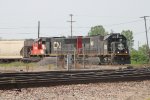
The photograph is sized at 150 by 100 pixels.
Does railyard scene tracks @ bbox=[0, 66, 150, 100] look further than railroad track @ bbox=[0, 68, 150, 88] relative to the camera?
No

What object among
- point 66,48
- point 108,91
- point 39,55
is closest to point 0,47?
point 39,55

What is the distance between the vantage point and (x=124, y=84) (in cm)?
1370

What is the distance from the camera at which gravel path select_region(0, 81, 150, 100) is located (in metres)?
10.5

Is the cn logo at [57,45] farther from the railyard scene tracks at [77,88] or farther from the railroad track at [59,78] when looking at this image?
the railyard scene tracks at [77,88]

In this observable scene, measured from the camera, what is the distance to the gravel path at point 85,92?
10.5 metres

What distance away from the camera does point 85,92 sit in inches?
456

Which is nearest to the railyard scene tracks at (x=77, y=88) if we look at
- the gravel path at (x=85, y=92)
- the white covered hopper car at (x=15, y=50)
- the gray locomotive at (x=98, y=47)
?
the gravel path at (x=85, y=92)

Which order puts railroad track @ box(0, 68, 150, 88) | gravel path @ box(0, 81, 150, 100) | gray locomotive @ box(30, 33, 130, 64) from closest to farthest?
gravel path @ box(0, 81, 150, 100), railroad track @ box(0, 68, 150, 88), gray locomotive @ box(30, 33, 130, 64)

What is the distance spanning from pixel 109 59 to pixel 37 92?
87.0 feet

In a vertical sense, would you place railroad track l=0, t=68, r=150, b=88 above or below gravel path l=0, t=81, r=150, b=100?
above

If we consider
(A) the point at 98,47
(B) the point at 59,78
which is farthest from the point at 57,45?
(B) the point at 59,78

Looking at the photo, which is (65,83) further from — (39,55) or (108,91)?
(39,55)

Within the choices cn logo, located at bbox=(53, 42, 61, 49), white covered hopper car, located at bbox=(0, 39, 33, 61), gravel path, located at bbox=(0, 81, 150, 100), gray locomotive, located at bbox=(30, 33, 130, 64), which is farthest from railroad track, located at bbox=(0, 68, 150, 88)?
white covered hopper car, located at bbox=(0, 39, 33, 61)

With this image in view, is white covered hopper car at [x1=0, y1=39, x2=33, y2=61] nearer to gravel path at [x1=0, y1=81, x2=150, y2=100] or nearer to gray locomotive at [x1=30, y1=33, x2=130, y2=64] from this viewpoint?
gray locomotive at [x1=30, y1=33, x2=130, y2=64]
